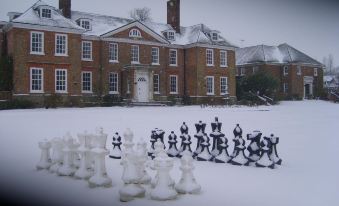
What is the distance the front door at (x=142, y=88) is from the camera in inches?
872

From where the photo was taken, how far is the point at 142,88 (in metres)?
22.2

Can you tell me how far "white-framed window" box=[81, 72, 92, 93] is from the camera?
21.1 m

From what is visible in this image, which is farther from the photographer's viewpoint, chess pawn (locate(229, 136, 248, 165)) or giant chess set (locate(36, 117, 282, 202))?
chess pawn (locate(229, 136, 248, 165))

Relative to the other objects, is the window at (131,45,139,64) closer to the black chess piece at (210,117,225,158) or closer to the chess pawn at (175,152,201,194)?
the black chess piece at (210,117,225,158)

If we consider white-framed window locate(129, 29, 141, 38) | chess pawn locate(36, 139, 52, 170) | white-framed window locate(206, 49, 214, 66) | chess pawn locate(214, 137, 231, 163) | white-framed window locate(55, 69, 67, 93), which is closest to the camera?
chess pawn locate(36, 139, 52, 170)

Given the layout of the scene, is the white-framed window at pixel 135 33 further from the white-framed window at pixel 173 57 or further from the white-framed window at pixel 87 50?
the white-framed window at pixel 173 57

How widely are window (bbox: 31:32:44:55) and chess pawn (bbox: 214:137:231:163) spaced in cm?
1554

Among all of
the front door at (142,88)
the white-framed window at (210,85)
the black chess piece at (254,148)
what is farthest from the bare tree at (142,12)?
the white-framed window at (210,85)

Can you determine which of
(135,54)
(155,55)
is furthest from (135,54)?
(155,55)

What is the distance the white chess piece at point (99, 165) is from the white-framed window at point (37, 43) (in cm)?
1593

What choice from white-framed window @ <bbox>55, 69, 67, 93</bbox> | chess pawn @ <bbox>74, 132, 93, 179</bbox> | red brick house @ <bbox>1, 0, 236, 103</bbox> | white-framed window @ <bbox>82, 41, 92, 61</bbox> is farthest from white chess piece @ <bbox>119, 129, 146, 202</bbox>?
white-framed window @ <bbox>82, 41, 92, 61</bbox>

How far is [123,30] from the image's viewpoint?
2202cm

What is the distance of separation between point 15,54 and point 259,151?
1550cm

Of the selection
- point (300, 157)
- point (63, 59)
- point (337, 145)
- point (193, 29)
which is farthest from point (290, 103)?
point (193, 29)
